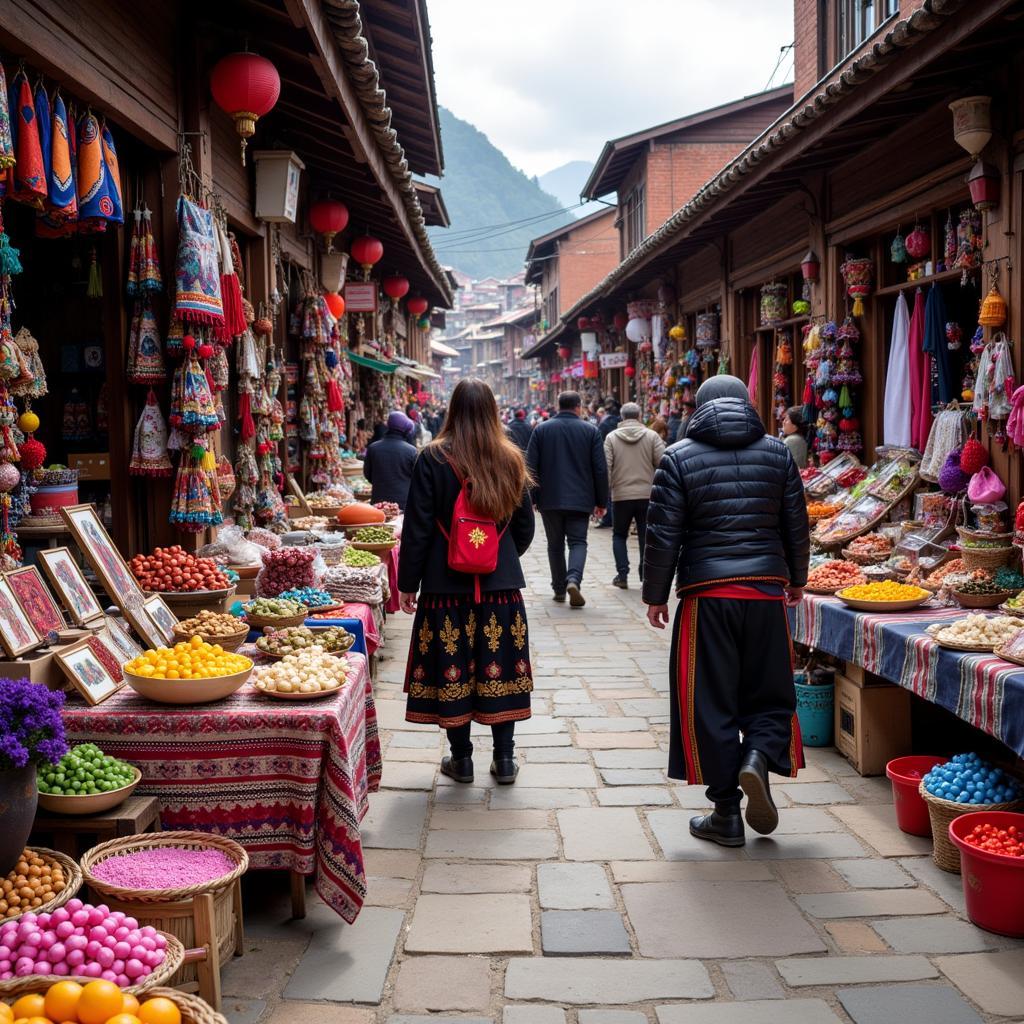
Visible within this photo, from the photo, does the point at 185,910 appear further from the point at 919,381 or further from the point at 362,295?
the point at 362,295

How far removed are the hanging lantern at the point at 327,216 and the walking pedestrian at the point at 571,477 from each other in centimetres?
284

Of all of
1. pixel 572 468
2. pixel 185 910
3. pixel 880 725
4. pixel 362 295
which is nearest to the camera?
pixel 185 910

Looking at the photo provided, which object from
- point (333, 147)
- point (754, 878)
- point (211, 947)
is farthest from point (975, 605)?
point (333, 147)

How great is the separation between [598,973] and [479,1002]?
1.36 feet

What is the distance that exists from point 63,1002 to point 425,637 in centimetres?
274

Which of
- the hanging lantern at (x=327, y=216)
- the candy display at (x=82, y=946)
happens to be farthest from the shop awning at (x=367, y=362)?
the candy display at (x=82, y=946)

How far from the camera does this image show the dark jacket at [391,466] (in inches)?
403

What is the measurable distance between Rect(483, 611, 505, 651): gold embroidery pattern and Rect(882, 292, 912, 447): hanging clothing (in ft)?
14.7

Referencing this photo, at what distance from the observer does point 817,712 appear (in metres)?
5.95

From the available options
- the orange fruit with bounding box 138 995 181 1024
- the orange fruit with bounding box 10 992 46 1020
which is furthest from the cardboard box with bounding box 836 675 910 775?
the orange fruit with bounding box 10 992 46 1020

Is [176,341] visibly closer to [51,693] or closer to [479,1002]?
[51,693]

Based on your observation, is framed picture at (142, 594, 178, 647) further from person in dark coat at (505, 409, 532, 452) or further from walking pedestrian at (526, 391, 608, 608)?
person in dark coat at (505, 409, 532, 452)

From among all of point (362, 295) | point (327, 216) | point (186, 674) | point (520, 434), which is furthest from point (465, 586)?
point (520, 434)

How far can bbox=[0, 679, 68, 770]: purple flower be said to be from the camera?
116 inches
